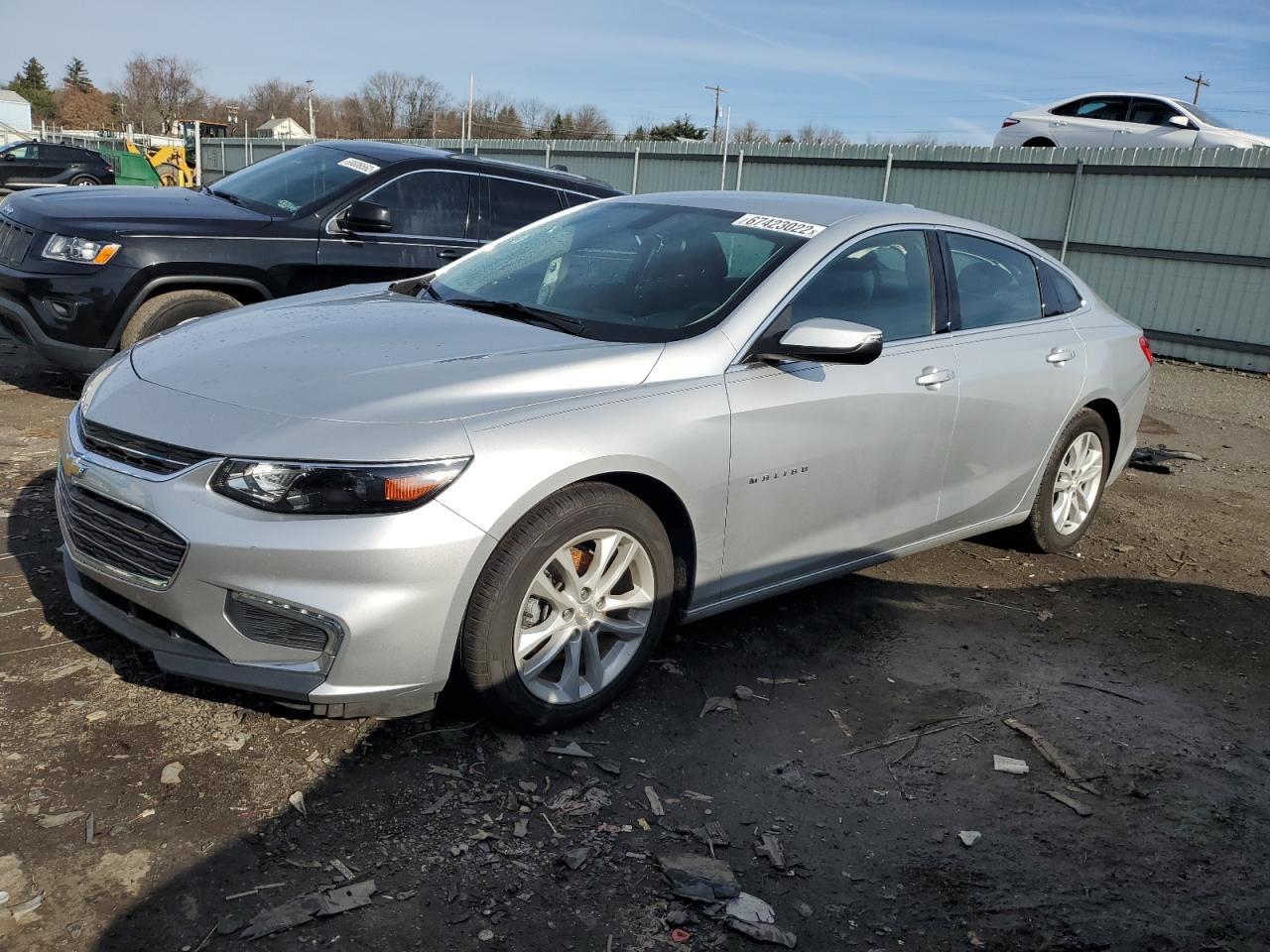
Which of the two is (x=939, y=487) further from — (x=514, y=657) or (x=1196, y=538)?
(x=1196, y=538)

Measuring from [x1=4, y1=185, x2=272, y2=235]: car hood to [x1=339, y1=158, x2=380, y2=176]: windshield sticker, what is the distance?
2.62 feet

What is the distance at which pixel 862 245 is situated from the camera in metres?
4.15

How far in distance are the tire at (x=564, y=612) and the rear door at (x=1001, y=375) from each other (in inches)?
67.0

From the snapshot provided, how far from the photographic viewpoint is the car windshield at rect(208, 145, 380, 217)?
702 cm

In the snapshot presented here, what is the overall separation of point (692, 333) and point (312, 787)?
6.12ft

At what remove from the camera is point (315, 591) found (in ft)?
9.08

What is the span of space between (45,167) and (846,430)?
1178 inches

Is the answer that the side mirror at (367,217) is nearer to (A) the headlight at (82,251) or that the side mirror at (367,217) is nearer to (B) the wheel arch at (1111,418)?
(A) the headlight at (82,251)

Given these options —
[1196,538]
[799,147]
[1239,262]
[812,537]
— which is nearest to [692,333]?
[812,537]

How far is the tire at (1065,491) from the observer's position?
5191mm

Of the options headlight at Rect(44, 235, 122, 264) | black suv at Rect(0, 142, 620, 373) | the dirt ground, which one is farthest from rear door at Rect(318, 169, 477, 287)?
the dirt ground

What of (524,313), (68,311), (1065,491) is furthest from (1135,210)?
(68,311)

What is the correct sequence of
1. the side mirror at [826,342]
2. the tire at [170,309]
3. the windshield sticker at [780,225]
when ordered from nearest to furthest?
the side mirror at [826,342] → the windshield sticker at [780,225] → the tire at [170,309]

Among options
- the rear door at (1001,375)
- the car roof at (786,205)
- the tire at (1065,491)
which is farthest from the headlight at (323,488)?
the tire at (1065,491)
